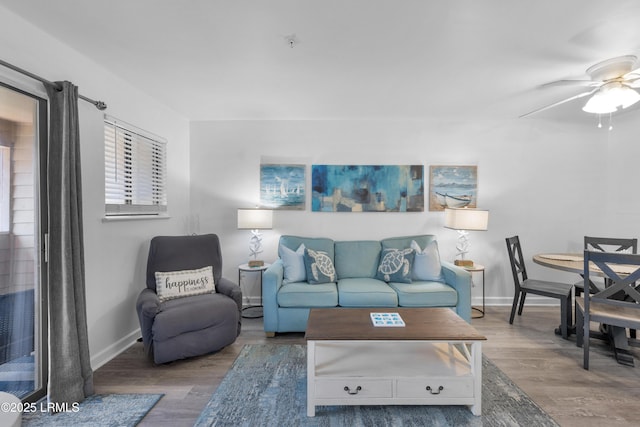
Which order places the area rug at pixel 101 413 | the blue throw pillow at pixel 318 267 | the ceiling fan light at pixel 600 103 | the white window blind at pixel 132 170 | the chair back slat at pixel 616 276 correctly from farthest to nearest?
1. the blue throw pillow at pixel 318 267
2. the white window blind at pixel 132 170
3. the ceiling fan light at pixel 600 103
4. the chair back slat at pixel 616 276
5. the area rug at pixel 101 413

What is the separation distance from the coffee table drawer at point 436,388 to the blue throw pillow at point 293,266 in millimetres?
1667

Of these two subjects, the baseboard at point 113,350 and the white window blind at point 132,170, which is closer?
the baseboard at point 113,350

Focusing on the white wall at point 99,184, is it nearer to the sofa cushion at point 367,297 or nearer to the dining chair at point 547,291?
the sofa cushion at point 367,297

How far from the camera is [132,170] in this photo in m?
3.03

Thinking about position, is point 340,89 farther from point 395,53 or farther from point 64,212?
point 64,212

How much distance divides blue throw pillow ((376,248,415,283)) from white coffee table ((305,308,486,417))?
1193mm

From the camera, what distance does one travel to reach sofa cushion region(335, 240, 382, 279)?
11.9 feet

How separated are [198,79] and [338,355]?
266 centimetres

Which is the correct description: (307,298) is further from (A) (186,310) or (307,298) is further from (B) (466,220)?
(B) (466,220)

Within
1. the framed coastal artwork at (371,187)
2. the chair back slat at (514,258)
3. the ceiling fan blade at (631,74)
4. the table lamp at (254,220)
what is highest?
the ceiling fan blade at (631,74)

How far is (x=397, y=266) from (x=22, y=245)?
3.19 metres

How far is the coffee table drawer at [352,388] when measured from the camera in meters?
1.87

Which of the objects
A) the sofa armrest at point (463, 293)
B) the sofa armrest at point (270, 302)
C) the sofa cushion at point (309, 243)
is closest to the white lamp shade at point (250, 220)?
the sofa cushion at point (309, 243)

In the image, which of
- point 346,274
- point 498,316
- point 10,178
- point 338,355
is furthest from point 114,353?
point 498,316
